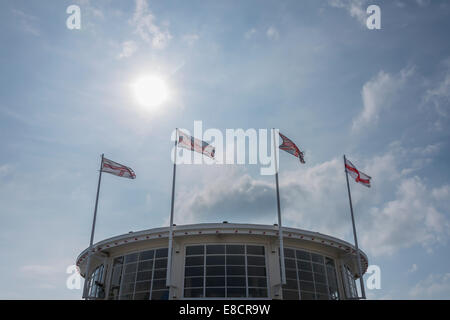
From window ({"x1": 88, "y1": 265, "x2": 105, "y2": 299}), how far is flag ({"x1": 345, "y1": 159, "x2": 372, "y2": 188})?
18.1m

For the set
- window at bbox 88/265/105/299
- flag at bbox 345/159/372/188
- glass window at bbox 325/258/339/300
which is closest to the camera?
glass window at bbox 325/258/339/300

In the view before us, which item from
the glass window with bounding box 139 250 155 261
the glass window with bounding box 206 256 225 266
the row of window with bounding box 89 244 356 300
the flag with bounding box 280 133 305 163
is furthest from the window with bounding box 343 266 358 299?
the glass window with bounding box 139 250 155 261

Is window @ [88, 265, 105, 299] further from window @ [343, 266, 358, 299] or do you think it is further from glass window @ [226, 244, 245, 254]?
window @ [343, 266, 358, 299]

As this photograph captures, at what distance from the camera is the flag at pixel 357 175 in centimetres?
2647

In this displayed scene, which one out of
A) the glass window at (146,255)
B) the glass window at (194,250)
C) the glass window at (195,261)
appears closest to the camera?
the glass window at (195,261)

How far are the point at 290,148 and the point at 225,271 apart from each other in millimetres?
8579

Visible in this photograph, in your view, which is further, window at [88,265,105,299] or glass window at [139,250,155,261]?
window at [88,265,105,299]

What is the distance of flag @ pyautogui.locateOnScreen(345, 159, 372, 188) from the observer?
26.5m

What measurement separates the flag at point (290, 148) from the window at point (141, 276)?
973 centimetres

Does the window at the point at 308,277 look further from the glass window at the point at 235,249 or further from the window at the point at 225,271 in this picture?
the glass window at the point at 235,249

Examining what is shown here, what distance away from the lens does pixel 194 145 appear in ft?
77.3

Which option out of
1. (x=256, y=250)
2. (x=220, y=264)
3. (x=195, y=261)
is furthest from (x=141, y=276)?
(x=256, y=250)

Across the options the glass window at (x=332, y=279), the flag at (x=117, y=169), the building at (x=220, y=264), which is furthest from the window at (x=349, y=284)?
the flag at (x=117, y=169)
